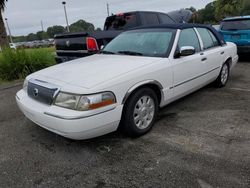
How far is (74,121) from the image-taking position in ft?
10.1

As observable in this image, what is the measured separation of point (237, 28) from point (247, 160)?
23.4 feet

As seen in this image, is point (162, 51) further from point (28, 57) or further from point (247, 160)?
point (28, 57)

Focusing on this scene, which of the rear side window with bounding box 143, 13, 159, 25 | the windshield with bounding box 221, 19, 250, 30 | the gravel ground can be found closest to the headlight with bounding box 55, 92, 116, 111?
the gravel ground

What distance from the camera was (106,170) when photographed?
10.1 feet

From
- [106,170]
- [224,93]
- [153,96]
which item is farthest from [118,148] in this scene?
[224,93]

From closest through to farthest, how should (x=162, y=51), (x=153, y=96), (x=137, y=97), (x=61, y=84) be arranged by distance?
1. (x=61, y=84)
2. (x=137, y=97)
3. (x=153, y=96)
4. (x=162, y=51)

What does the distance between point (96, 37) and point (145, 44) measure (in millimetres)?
2569

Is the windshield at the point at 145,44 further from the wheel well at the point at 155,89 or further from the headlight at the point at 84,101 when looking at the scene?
the headlight at the point at 84,101

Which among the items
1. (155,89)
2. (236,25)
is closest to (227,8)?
(236,25)

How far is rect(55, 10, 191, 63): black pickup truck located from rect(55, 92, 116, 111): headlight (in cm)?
349

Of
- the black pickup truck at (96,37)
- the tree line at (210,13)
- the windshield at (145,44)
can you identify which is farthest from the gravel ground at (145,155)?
the tree line at (210,13)

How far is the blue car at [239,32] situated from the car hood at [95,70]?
6052 mm

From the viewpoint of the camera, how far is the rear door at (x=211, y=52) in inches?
203

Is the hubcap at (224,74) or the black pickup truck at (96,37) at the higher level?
the black pickup truck at (96,37)
